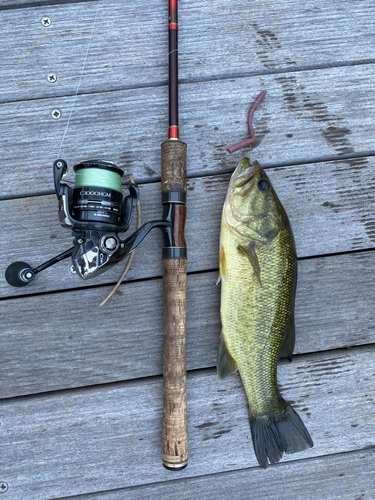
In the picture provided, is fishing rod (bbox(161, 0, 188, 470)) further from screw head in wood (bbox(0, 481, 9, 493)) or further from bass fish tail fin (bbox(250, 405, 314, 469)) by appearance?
screw head in wood (bbox(0, 481, 9, 493))

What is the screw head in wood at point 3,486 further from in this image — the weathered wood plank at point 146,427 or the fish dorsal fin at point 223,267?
the fish dorsal fin at point 223,267

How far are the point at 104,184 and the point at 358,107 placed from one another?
134 centimetres

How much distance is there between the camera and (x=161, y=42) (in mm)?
1908

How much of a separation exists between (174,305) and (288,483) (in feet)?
3.46

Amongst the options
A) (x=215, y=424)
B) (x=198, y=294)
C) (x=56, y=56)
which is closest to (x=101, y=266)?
(x=198, y=294)

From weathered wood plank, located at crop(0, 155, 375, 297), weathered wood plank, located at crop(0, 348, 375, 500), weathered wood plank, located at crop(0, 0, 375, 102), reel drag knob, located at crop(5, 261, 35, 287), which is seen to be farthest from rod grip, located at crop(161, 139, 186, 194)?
weathered wood plank, located at crop(0, 348, 375, 500)

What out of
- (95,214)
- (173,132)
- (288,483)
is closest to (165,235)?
(95,214)

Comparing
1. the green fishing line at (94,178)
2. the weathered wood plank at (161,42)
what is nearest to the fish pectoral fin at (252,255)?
the green fishing line at (94,178)

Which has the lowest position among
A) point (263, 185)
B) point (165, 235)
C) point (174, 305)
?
point (174, 305)

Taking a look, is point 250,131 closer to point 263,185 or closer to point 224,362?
point 263,185

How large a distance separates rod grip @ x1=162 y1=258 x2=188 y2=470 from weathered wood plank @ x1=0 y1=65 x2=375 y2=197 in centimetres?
51

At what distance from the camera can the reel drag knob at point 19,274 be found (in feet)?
5.35

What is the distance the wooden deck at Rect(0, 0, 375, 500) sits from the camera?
182cm

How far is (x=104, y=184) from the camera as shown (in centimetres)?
152
